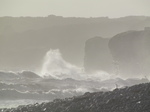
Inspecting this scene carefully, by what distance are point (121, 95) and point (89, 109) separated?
64.8 inches

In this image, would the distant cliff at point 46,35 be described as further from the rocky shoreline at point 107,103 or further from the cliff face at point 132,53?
the rocky shoreline at point 107,103

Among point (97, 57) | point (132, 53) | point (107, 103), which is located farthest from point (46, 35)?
point (107, 103)

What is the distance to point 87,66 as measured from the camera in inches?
2886

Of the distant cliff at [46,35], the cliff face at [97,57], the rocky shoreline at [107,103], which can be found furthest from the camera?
the distant cliff at [46,35]

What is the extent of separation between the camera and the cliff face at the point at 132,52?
55.7 m

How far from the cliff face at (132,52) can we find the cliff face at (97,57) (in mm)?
10726

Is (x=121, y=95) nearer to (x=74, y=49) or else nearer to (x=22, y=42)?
(x=74, y=49)

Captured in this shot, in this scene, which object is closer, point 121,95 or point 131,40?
point 121,95

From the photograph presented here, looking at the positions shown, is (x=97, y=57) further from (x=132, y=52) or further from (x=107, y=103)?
(x=107, y=103)

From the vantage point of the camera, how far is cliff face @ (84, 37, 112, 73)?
7094 centimetres

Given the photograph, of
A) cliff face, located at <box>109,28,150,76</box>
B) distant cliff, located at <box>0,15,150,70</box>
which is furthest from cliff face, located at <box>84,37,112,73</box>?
distant cliff, located at <box>0,15,150,70</box>

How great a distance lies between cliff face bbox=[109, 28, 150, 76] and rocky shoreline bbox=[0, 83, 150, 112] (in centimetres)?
4025

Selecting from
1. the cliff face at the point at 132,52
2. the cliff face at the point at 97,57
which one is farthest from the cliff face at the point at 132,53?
the cliff face at the point at 97,57

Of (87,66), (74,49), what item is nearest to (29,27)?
(74,49)
